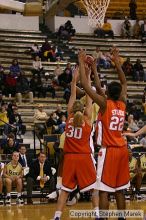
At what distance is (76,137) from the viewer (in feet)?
35.4

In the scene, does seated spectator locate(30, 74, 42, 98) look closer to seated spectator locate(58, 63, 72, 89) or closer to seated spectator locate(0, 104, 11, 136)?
seated spectator locate(58, 63, 72, 89)

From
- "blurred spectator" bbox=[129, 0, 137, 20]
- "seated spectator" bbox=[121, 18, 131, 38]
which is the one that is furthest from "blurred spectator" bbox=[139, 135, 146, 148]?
"blurred spectator" bbox=[129, 0, 137, 20]

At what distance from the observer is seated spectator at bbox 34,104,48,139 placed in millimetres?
20719

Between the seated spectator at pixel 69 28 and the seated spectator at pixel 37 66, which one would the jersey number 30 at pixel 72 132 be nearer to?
the seated spectator at pixel 37 66

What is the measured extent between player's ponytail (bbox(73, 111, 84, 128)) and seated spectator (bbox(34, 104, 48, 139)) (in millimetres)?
9992

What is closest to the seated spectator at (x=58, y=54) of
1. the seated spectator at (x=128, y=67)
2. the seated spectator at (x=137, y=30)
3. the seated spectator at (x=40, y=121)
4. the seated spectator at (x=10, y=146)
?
the seated spectator at (x=128, y=67)

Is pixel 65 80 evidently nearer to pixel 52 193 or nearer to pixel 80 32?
pixel 80 32

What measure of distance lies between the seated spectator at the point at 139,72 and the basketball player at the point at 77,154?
17321 mm

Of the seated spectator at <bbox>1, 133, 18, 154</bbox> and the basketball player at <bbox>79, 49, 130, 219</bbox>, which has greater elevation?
the basketball player at <bbox>79, 49, 130, 219</bbox>

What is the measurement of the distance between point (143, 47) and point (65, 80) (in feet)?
21.3

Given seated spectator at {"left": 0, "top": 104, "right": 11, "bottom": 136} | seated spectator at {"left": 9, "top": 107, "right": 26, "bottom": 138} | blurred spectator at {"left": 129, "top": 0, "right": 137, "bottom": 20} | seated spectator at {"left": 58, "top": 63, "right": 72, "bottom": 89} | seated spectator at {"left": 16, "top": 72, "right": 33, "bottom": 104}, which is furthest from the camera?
→ blurred spectator at {"left": 129, "top": 0, "right": 137, "bottom": 20}

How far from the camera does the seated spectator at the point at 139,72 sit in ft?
92.3

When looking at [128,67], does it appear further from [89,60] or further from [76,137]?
[89,60]

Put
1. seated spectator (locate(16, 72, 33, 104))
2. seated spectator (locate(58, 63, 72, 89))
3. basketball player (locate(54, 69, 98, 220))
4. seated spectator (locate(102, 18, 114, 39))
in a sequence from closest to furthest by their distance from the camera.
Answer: basketball player (locate(54, 69, 98, 220)) → seated spectator (locate(16, 72, 33, 104)) → seated spectator (locate(58, 63, 72, 89)) → seated spectator (locate(102, 18, 114, 39))
